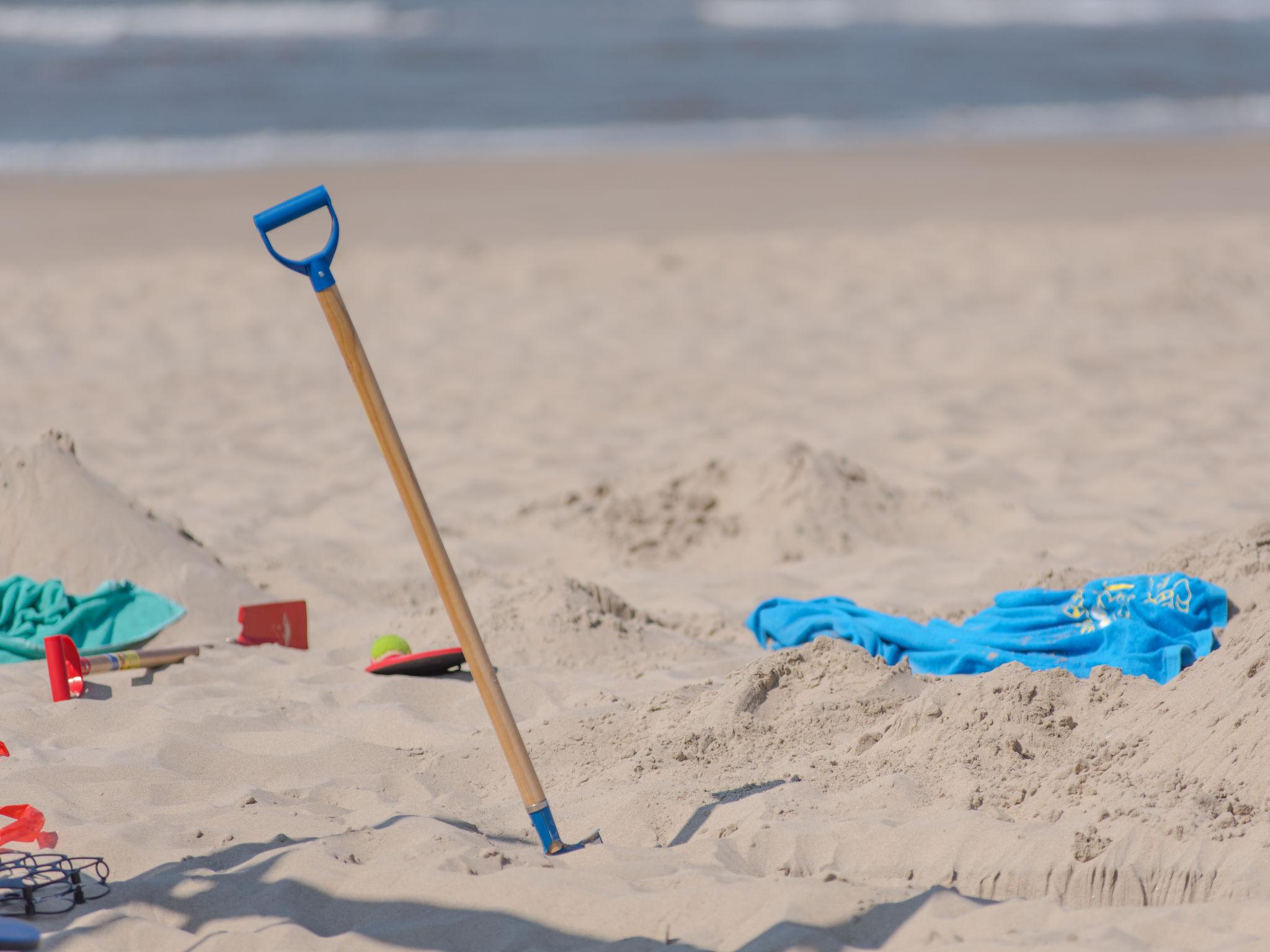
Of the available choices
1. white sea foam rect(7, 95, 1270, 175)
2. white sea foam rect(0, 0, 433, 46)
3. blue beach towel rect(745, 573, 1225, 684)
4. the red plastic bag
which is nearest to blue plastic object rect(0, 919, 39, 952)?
the red plastic bag

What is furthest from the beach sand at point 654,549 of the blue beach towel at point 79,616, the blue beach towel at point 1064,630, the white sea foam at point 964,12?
the white sea foam at point 964,12

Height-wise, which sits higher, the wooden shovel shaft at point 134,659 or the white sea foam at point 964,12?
the white sea foam at point 964,12

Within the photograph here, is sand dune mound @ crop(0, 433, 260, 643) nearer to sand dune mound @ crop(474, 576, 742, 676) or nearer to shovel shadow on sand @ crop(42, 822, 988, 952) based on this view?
sand dune mound @ crop(474, 576, 742, 676)

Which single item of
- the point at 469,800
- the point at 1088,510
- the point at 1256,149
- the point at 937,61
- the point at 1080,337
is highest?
the point at 937,61

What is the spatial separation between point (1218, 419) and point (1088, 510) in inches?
62.7

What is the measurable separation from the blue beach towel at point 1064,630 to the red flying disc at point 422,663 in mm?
1031

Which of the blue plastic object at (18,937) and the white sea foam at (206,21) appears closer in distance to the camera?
the blue plastic object at (18,937)

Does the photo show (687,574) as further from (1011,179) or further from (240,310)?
(1011,179)

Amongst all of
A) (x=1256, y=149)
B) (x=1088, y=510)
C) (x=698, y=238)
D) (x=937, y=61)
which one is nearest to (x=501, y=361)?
(x=698, y=238)

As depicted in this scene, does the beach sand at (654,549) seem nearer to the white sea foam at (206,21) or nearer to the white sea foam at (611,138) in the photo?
the white sea foam at (611,138)

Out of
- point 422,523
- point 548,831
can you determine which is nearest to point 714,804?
point 548,831

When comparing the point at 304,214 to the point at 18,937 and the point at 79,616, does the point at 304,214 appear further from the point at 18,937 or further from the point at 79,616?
the point at 79,616

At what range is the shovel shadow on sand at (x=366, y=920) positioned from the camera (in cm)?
227

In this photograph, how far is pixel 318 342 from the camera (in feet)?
27.8
